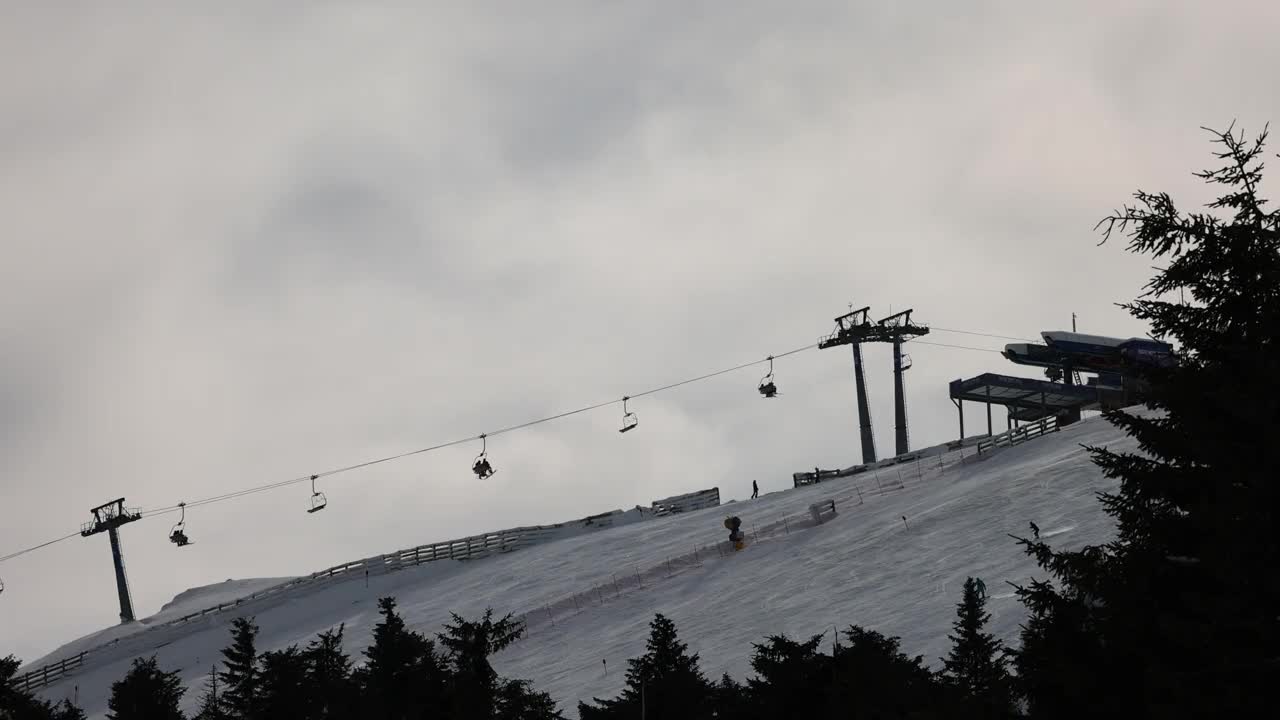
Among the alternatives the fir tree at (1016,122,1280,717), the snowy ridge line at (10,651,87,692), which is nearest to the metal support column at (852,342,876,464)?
the snowy ridge line at (10,651,87,692)

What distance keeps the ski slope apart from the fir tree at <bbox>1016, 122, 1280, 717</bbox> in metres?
18.7

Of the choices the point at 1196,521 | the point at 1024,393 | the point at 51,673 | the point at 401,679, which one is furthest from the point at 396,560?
the point at 1196,521

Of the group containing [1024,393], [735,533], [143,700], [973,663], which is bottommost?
[973,663]

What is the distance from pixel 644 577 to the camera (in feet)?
171

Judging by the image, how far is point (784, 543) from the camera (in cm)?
5128

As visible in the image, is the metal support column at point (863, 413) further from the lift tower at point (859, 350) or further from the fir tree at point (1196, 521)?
the fir tree at point (1196, 521)

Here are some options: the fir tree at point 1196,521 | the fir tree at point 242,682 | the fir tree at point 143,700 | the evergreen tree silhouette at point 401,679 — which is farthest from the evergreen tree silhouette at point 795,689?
the fir tree at point 143,700

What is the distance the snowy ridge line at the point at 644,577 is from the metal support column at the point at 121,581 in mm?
43294

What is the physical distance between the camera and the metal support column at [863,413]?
74000mm

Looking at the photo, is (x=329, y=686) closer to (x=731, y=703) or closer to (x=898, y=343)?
(x=731, y=703)

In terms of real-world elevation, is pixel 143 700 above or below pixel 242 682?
below

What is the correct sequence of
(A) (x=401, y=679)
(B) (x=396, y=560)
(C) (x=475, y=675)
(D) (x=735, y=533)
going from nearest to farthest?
(C) (x=475, y=675) → (A) (x=401, y=679) → (D) (x=735, y=533) → (B) (x=396, y=560)

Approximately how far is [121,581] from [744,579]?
55.0 m

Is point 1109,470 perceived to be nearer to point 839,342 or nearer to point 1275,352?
point 1275,352
